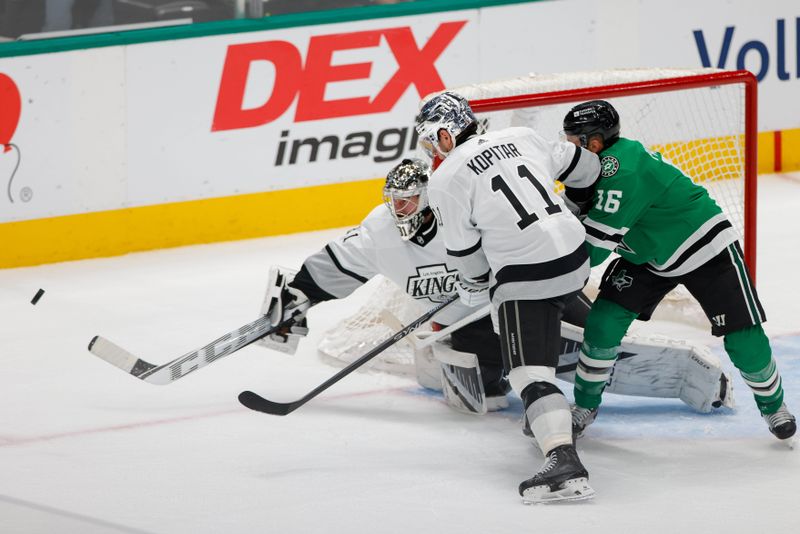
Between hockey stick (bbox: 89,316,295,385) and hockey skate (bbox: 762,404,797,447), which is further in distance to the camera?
hockey stick (bbox: 89,316,295,385)

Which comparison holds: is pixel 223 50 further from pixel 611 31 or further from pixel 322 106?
pixel 611 31

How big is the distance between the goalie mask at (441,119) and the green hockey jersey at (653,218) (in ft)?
1.21

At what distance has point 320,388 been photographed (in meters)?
4.04

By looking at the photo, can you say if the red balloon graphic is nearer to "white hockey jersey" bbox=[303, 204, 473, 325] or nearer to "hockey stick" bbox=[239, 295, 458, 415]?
"white hockey jersey" bbox=[303, 204, 473, 325]

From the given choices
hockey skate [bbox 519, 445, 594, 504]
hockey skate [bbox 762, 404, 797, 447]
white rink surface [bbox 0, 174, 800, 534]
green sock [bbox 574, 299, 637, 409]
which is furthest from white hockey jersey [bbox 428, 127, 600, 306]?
hockey skate [bbox 762, 404, 797, 447]

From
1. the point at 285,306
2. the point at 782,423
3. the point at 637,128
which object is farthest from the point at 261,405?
the point at 637,128

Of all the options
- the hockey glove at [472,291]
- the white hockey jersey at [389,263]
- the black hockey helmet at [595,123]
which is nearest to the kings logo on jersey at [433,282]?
the white hockey jersey at [389,263]

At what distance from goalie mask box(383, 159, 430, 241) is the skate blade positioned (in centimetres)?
91

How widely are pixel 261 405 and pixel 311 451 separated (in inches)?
10.1

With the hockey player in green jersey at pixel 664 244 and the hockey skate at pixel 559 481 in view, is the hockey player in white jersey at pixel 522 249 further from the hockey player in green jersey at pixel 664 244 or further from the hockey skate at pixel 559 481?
the hockey player in green jersey at pixel 664 244

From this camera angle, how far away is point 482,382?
409cm

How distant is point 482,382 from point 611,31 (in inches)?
125

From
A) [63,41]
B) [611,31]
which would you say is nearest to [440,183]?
[63,41]

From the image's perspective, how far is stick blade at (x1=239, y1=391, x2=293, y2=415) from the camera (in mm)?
4008
